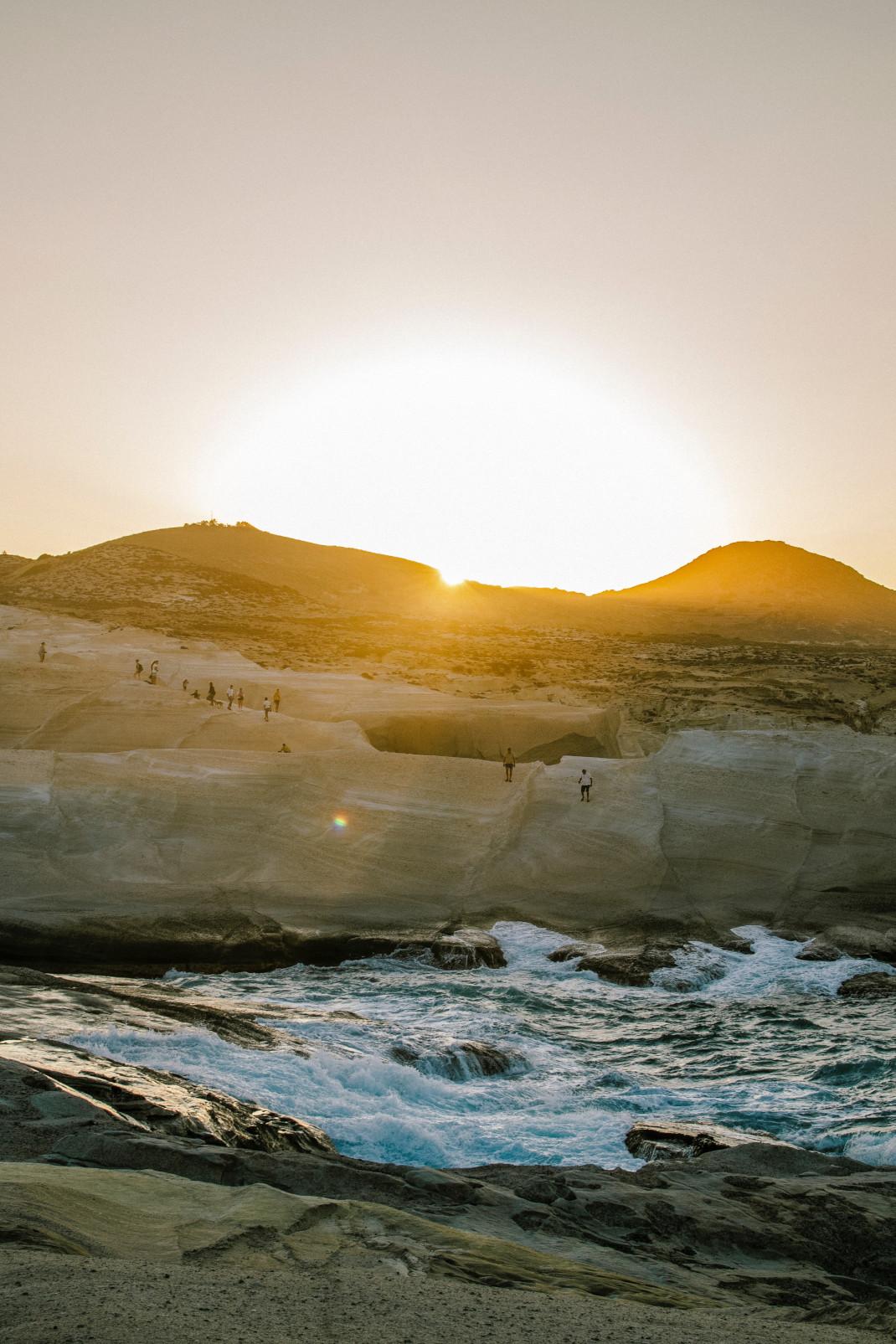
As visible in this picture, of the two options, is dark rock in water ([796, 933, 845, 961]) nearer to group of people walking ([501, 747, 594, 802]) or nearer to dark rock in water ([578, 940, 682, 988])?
dark rock in water ([578, 940, 682, 988])

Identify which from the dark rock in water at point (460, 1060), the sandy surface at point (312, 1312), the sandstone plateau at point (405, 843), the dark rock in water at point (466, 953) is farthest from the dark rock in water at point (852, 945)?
the sandy surface at point (312, 1312)

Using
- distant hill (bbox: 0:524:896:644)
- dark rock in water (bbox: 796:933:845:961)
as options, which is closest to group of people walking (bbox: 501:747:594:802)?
dark rock in water (bbox: 796:933:845:961)

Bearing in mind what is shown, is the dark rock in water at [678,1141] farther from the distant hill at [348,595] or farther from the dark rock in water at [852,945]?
the distant hill at [348,595]

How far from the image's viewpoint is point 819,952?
2217 cm

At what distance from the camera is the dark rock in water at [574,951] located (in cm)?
2186

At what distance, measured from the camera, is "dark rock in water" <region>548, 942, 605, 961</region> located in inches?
861

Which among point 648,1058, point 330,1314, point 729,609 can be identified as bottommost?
point 648,1058

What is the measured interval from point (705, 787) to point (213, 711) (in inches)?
557

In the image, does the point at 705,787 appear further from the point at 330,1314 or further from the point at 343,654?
the point at 343,654

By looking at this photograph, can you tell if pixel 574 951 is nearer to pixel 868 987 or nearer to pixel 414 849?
pixel 414 849

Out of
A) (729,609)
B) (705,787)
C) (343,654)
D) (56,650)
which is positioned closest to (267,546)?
(729,609)

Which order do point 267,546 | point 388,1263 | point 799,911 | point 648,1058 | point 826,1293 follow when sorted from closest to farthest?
point 388,1263, point 826,1293, point 648,1058, point 799,911, point 267,546

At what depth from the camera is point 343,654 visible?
52.7 metres

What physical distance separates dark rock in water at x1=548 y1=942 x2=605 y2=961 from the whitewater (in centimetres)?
26
